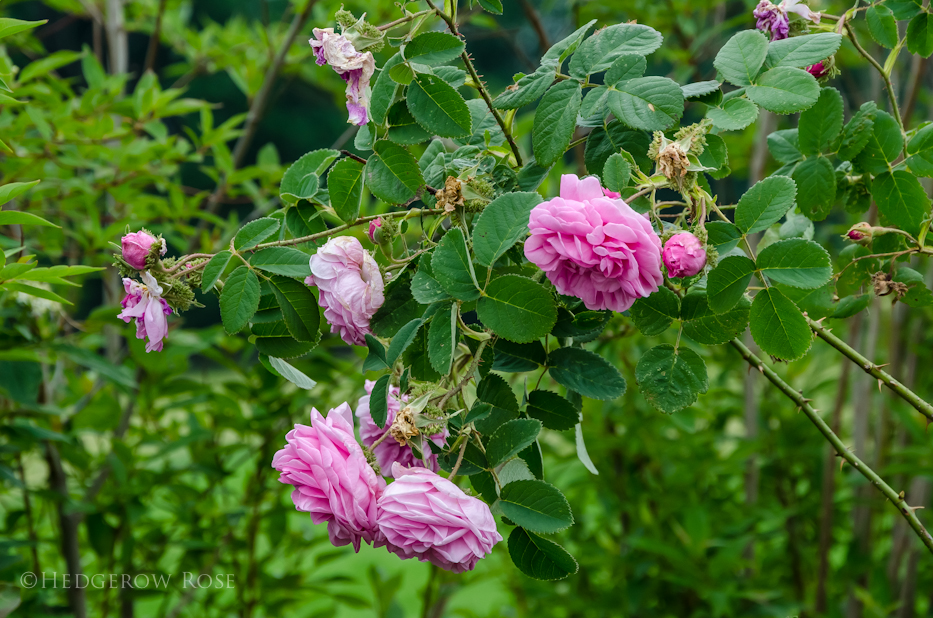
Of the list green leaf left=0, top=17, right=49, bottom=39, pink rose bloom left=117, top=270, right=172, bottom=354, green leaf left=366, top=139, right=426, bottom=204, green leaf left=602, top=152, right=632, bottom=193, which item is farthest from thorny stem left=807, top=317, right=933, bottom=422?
green leaf left=0, top=17, right=49, bottom=39

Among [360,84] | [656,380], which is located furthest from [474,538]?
[360,84]

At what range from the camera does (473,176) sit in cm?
40

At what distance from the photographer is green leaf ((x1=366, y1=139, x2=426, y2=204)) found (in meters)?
0.42

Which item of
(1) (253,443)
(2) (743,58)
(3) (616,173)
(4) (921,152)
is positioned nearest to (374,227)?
(3) (616,173)

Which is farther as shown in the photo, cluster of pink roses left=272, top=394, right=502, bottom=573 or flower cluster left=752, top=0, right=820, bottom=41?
flower cluster left=752, top=0, right=820, bottom=41

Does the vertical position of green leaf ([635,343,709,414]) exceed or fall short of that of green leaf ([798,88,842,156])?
it falls short

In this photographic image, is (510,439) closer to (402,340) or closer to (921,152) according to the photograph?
(402,340)

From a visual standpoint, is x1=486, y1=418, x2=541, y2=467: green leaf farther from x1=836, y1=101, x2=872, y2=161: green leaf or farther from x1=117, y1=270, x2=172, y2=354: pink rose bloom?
x1=836, y1=101, x2=872, y2=161: green leaf

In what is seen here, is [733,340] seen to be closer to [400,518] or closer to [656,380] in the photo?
[656,380]

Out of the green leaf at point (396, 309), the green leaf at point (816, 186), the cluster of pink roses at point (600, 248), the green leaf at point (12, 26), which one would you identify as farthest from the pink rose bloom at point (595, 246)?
the green leaf at point (12, 26)

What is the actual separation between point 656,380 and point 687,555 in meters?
0.75

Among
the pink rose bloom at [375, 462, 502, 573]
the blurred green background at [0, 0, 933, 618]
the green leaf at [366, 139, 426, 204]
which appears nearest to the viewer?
the pink rose bloom at [375, 462, 502, 573]

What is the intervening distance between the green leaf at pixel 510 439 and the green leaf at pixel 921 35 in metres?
0.38

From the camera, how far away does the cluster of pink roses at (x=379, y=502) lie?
12.5 inches
